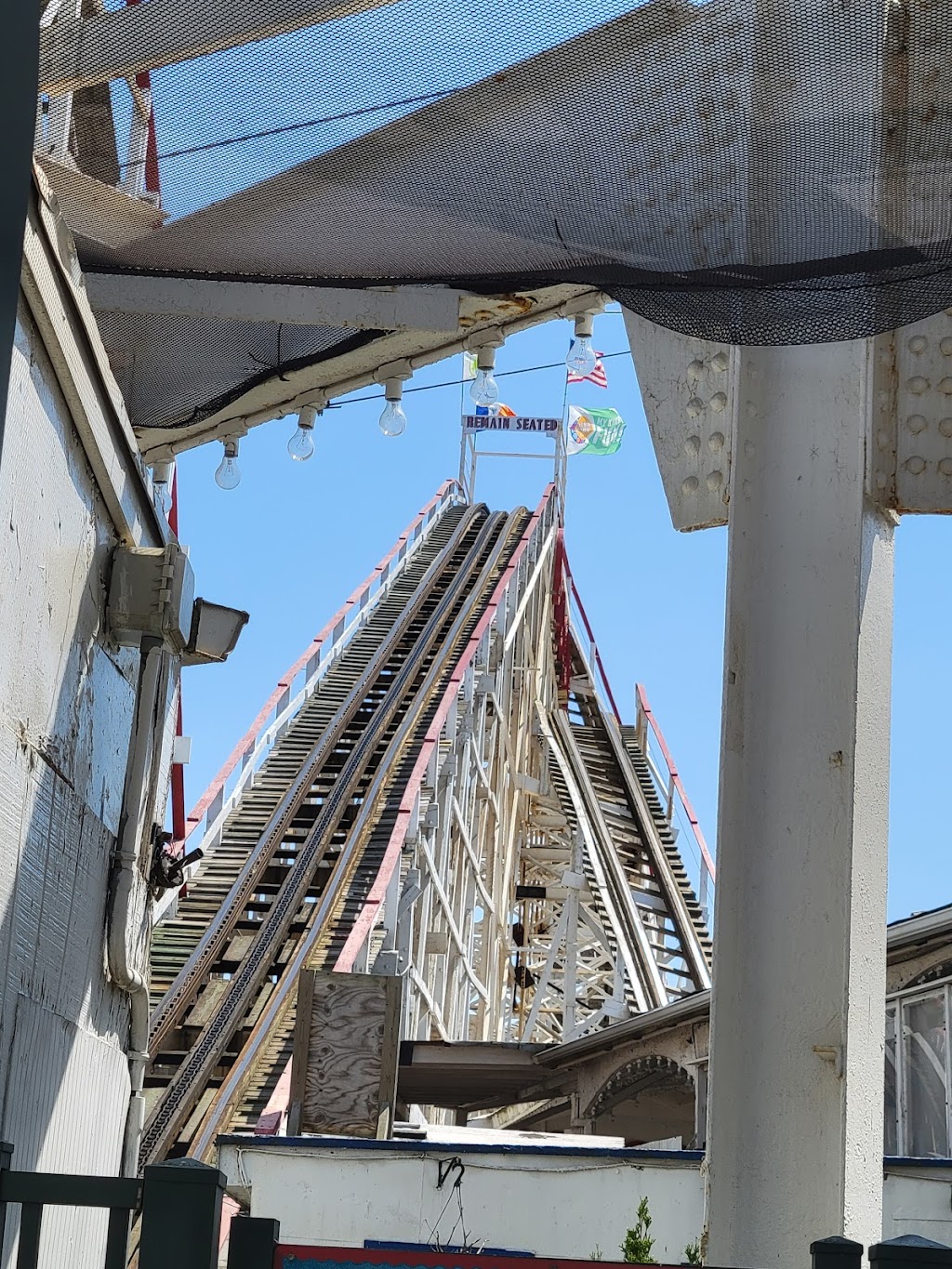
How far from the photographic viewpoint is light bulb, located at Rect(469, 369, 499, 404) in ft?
17.1

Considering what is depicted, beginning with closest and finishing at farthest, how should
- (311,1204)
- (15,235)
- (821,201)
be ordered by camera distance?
(15,235)
(821,201)
(311,1204)

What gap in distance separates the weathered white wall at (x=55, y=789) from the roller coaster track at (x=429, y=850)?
432 centimetres

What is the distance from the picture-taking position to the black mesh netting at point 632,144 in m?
2.67

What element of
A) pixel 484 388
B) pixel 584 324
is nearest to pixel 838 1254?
pixel 484 388

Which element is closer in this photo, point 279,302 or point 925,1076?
point 279,302

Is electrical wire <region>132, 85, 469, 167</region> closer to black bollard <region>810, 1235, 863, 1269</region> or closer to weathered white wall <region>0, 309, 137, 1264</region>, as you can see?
weathered white wall <region>0, 309, 137, 1264</region>

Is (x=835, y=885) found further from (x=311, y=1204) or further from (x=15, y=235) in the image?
(x=311, y=1204)

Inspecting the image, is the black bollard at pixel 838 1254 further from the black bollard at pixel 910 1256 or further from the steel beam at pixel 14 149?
the steel beam at pixel 14 149

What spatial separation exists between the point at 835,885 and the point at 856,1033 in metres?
0.32

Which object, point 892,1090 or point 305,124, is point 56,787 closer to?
point 305,124

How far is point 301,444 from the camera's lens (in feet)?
20.5

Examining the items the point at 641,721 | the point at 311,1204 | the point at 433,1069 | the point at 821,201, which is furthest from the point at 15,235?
the point at 641,721

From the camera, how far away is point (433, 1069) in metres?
11.8

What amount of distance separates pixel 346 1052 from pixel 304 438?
131 inches
